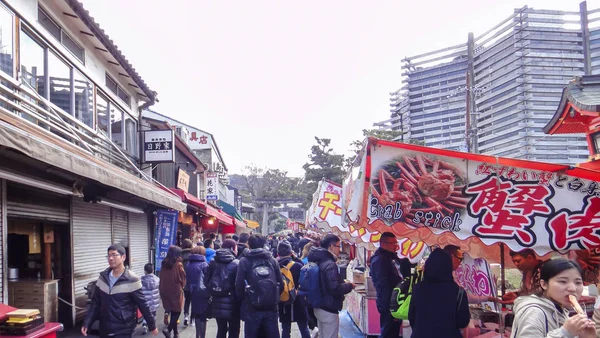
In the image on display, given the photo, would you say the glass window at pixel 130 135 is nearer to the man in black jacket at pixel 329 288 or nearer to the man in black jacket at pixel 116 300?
the man in black jacket at pixel 329 288

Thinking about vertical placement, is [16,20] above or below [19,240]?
above

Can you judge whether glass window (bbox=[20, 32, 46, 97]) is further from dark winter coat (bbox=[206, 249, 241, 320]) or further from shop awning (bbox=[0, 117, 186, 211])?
dark winter coat (bbox=[206, 249, 241, 320])

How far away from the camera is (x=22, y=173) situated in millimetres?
7383

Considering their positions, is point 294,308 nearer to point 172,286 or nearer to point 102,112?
point 172,286

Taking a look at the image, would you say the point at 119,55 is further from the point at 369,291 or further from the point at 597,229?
the point at 597,229

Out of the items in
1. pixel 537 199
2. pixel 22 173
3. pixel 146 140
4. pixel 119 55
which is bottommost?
pixel 537 199

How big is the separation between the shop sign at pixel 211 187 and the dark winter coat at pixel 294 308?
2228 centimetres

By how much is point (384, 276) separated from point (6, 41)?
24.1 feet

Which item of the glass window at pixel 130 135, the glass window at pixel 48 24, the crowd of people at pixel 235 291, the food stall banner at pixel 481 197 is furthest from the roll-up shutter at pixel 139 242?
the food stall banner at pixel 481 197

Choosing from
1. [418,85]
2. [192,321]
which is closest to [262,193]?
[418,85]

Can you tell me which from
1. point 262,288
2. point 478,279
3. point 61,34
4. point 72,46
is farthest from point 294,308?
point 72,46

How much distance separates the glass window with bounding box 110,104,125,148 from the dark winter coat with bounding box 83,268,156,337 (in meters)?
9.32

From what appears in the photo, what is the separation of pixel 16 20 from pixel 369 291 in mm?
8187

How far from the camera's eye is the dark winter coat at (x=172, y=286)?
8703mm
